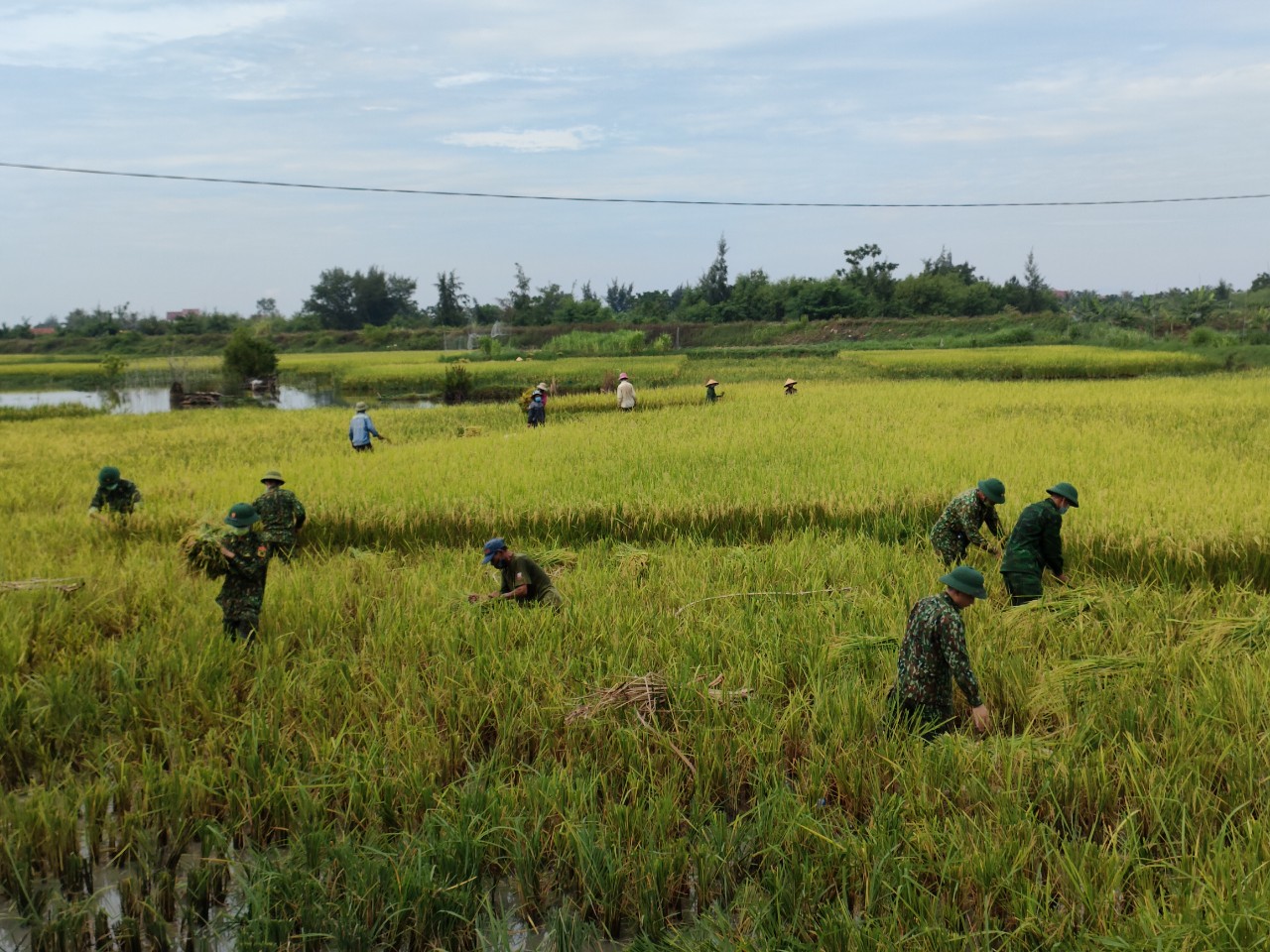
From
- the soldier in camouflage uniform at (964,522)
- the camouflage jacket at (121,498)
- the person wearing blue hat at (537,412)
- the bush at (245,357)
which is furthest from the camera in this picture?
the bush at (245,357)

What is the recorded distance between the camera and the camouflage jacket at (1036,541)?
584cm

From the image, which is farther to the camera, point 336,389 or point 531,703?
point 336,389

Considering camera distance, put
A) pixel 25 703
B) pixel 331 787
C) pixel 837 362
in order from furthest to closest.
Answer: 1. pixel 837 362
2. pixel 25 703
3. pixel 331 787

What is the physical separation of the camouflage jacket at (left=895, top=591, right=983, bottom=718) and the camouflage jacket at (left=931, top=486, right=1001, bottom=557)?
2392 mm

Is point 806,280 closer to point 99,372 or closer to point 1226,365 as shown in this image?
point 1226,365

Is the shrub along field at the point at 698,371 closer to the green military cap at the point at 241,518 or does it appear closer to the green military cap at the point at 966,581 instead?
the green military cap at the point at 241,518

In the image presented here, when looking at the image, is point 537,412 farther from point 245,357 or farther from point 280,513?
point 245,357

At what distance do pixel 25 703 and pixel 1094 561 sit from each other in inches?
287

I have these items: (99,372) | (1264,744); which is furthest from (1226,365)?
(99,372)

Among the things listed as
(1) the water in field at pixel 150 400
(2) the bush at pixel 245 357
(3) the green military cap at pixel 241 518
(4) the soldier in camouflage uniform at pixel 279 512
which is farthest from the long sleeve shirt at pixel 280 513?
(2) the bush at pixel 245 357

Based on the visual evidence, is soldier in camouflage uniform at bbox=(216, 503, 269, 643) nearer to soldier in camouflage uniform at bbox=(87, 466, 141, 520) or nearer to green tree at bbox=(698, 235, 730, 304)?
soldier in camouflage uniform at bbox=(87, 466, 141, 520)

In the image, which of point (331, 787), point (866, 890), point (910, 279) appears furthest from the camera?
point (910, 279)

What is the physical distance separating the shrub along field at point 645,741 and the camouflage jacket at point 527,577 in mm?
224

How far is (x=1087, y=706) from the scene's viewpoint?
4277mm
